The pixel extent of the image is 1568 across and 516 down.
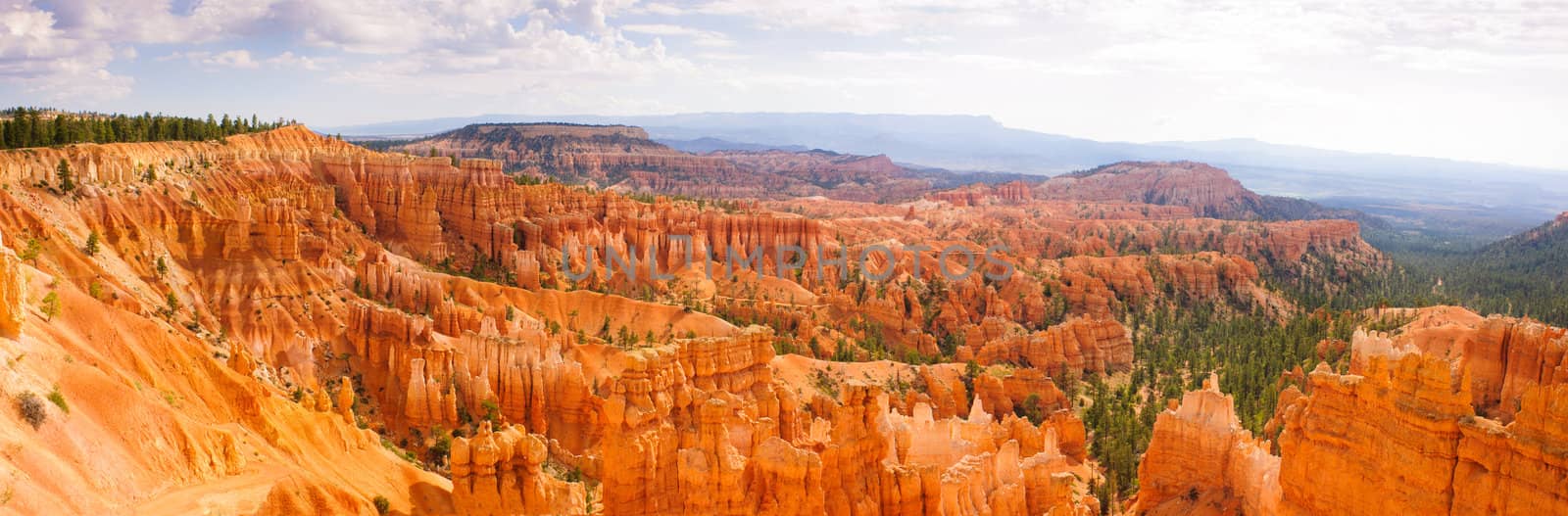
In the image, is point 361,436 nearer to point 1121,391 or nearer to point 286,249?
point 286,249

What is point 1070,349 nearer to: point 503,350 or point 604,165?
point 503,350

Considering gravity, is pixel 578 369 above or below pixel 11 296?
below

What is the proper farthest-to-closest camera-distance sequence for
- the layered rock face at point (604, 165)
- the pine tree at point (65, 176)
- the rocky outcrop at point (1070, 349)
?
the layered rock face at point (604, 165)
the rocky outcrop at point (1070, 349)
the pine tree at point (65, 176)

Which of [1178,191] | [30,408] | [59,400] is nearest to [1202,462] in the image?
[59,400]

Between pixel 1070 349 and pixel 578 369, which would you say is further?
pixel 1070 349

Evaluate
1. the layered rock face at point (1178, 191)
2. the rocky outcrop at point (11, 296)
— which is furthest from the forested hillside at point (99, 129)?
the layered rock face at point (1178, 191)

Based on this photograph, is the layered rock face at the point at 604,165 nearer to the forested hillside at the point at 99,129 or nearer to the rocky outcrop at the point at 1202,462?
the forested hillside at the point at 99,129

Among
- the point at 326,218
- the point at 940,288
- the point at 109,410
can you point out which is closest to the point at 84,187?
the point at 326,218

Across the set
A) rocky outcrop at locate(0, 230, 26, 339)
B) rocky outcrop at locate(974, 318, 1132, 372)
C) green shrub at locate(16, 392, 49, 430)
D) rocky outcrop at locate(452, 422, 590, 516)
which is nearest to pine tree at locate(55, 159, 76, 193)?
rocky outcrop at locate(0, 230, 26, 339)

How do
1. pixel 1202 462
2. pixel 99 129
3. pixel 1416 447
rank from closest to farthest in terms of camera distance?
pixel 1416 447 < pixel 1202 462 < pixel 99 129
